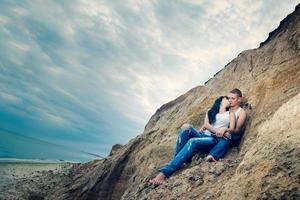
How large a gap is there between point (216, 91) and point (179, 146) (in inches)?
210

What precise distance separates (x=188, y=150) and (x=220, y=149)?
3.21 ft

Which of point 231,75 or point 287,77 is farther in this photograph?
point 231,75

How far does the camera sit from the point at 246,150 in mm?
8359

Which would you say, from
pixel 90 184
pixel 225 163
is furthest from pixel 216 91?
pixel 90 184

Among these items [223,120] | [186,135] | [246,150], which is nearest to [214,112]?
[223,120]

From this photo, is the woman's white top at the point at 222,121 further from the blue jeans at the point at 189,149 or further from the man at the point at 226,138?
the blue jeans at the point at 189,149

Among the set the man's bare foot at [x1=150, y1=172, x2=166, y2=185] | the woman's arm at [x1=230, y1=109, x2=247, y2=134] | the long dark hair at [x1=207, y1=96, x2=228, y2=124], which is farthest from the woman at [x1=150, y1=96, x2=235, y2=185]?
the long dark hair at [x1=207, y1=96, x2=228, y2=124]

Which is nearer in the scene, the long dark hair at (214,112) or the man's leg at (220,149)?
the man's leg at (220,149)

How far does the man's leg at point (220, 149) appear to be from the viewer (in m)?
9.02

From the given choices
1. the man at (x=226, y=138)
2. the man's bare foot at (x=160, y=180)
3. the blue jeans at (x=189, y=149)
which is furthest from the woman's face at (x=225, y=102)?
the man's bare foot at (x=160, y=180)

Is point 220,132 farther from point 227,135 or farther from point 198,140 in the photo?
point 198,140

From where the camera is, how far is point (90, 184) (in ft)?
50.0

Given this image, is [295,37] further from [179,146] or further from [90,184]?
[90,184]

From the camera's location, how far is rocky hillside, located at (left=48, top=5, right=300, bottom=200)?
5969mm
